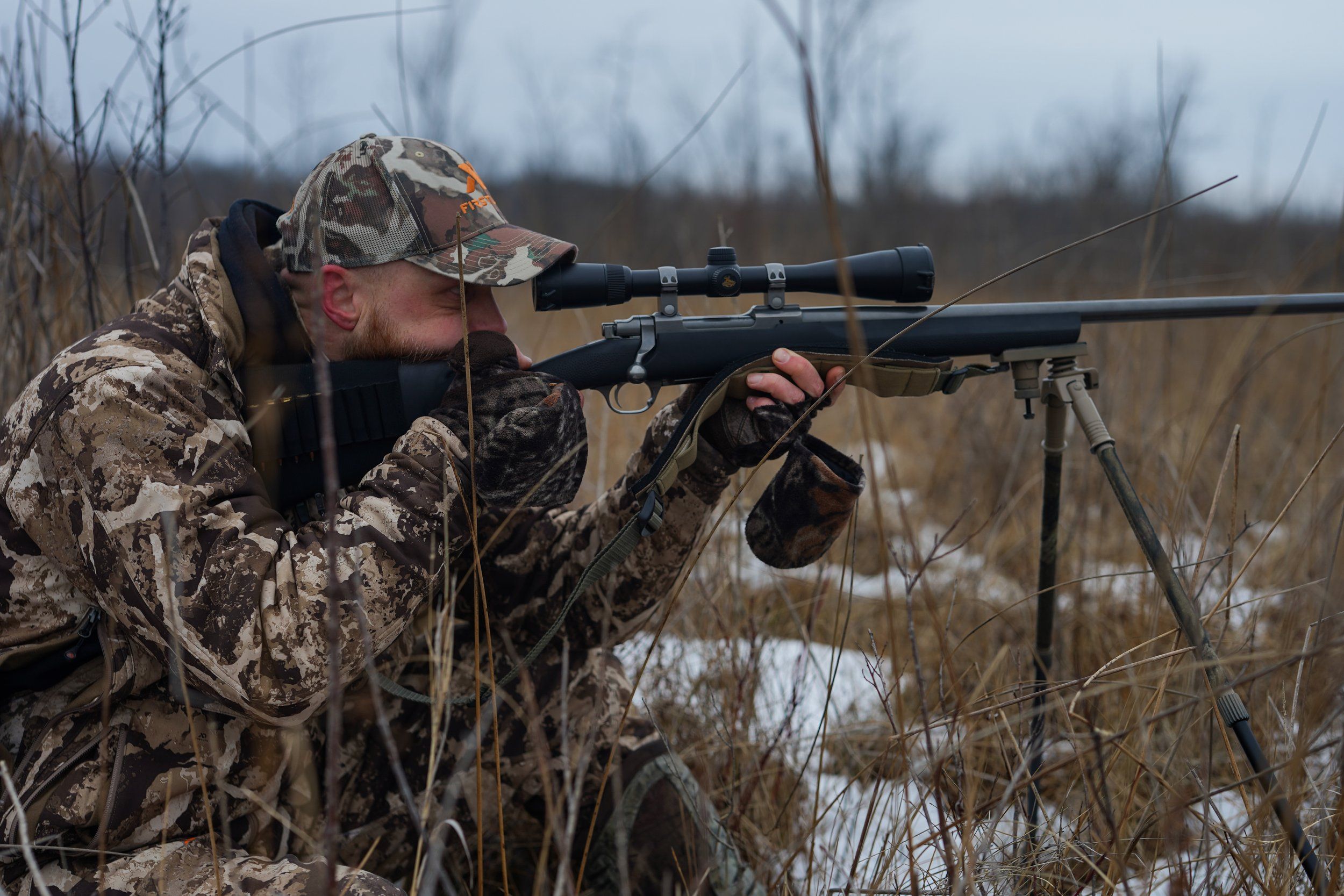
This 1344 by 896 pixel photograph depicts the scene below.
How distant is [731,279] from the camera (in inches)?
86.7

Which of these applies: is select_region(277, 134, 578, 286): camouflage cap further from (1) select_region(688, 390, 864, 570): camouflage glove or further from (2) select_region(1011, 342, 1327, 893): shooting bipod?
(2) select_region(1011, 342, 1327, 893): shooting bipod

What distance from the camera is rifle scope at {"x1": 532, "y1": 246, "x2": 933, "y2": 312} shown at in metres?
2.20

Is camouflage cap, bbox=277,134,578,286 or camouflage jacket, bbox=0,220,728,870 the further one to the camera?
camouflage cap, bbox=277,134,578,286

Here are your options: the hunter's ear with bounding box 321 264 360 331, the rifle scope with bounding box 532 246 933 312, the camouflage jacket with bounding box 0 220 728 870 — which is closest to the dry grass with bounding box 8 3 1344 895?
the rifle scope with bounding box 532 246 933 312

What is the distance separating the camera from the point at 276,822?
216cm

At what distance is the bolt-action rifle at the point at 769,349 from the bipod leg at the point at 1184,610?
0.04 ft

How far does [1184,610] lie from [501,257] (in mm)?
1646

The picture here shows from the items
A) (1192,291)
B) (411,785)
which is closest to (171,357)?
(411,785)

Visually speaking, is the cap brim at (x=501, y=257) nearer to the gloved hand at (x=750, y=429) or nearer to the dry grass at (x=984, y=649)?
the gloved hand at (x=750, y=429)

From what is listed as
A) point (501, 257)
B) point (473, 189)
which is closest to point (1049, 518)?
point (501, 257)

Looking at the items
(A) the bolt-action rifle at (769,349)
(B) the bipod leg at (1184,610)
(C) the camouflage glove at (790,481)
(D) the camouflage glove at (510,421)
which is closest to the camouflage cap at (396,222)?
(A) the bolt-action rifle at (769,349)

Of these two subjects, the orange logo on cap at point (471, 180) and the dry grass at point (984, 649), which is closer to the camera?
the dry grass at point (984, 649)

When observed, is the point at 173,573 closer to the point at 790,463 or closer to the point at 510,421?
the point at 510,421

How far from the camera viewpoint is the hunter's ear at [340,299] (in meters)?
2.26
